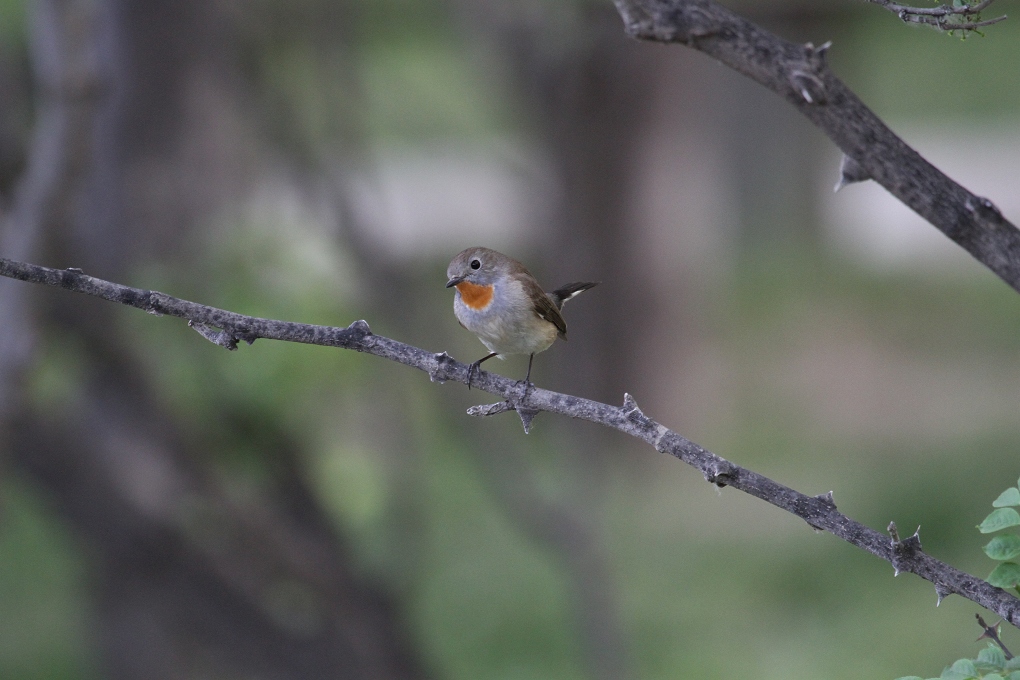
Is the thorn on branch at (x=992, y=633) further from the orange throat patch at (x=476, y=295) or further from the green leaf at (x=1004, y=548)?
the orange throat patch at (x=476, y=295)

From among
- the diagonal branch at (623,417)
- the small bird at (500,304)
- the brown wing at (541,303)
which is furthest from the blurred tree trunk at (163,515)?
the diagonal branch at (623,417)

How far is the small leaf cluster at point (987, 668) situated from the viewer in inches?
69.2

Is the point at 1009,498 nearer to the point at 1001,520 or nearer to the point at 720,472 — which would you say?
the point at 1001,520

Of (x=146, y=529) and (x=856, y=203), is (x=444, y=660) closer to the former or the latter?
(x=146, y=529)

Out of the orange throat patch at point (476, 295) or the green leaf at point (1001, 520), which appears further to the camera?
the orange throat patch at point (476, 295)

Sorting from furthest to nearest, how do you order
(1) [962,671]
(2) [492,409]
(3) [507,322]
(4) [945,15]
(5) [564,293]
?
1. (5) [564,293]
2. (3) [507,322]
3. (2) [492,409]
4. (4) [945,15]
5. (1) [962,671]

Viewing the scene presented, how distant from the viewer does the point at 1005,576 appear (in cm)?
185

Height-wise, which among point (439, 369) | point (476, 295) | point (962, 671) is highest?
point (476, 295)

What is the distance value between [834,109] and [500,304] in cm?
153

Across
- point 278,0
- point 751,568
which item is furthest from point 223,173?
point 751,568

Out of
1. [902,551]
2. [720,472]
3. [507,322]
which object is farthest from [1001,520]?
[507,322]

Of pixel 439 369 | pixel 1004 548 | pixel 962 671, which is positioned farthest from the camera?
pixel 439 369

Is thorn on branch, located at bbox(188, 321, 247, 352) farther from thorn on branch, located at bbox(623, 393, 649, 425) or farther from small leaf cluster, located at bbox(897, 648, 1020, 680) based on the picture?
small leaf cluster, located at bbox(897, 648, 1020, 680)

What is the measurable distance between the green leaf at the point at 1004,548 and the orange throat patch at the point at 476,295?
1.78 meters
